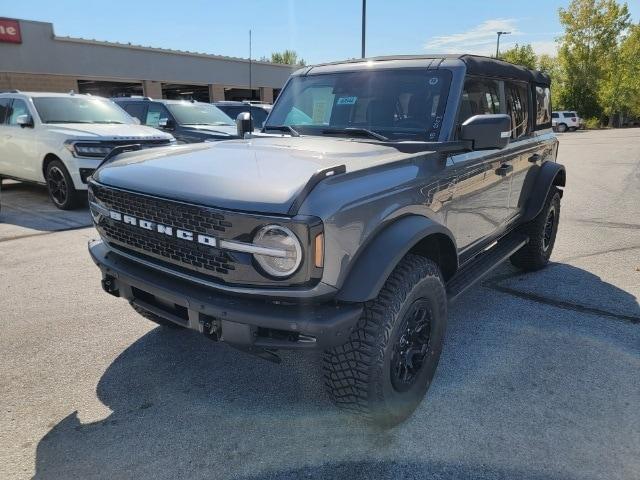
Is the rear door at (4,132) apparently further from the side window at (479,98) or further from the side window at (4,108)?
the side window at (479,98)

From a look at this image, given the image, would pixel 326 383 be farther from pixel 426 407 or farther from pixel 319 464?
pixel 426 407

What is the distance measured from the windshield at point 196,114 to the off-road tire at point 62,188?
3.18m

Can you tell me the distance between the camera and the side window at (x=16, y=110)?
28.8 ft

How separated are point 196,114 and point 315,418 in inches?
376

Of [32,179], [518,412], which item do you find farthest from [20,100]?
[518,412]

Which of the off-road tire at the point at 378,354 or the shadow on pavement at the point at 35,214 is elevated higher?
the off-road tire at the point at 378,354

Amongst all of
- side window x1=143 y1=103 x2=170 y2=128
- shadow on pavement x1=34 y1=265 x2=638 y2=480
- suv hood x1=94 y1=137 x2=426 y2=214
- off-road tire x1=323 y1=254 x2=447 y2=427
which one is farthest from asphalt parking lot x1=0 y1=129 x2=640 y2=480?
side window x1=143 y1=103 x2=170 y2=128

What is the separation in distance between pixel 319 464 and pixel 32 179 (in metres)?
8.36

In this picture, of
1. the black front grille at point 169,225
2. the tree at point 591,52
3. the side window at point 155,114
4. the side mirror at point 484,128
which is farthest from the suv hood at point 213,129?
the tree at point 591,52

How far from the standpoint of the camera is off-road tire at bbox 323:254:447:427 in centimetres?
239

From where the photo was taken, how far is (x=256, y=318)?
7.18ft

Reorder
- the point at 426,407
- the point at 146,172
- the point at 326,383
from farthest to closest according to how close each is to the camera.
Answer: the point at 426,407, the point at 146,172, the point at 326,383

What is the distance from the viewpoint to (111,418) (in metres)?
2.78

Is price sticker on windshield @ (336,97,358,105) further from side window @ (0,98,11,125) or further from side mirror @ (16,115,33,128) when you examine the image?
side window @ (0,98,11,125)
